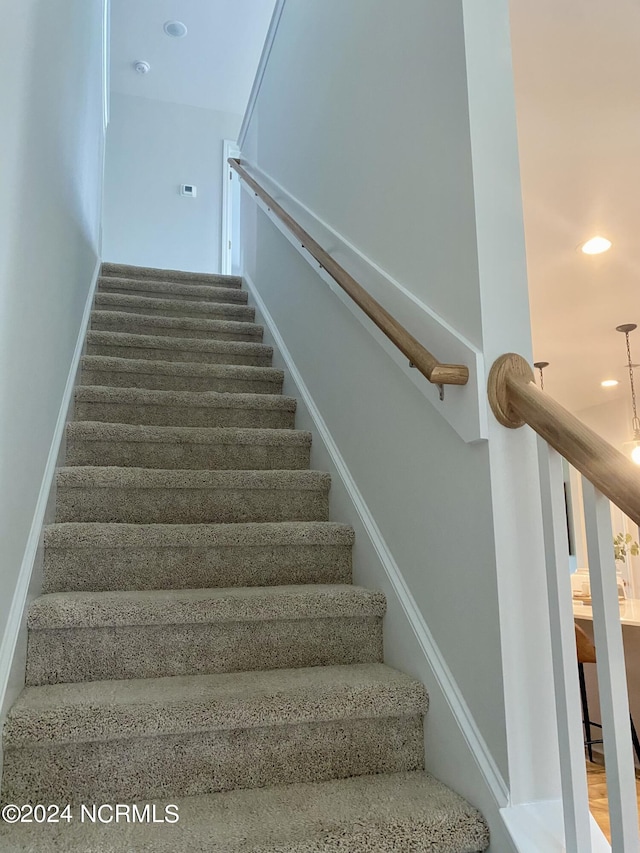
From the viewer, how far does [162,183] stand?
5559 mm

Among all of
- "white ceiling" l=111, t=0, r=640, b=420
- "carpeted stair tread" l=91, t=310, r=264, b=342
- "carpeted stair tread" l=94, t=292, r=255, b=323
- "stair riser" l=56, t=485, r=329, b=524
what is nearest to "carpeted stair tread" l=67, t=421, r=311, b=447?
"stair riser" l=56, t=485, r=329, b=524

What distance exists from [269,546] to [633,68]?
189 cm

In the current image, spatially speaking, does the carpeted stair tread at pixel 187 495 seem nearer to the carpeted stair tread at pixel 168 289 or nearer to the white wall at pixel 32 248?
the white wall at pixel 32 248

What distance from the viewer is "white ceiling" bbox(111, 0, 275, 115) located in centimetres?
465

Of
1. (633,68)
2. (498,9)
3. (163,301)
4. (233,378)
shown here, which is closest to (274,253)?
(163,301)

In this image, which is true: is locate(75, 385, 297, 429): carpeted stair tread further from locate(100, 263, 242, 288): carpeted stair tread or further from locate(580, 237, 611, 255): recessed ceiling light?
locate(580, 237, 611, 255): recessed ceiling light

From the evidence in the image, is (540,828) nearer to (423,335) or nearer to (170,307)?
(423,335)

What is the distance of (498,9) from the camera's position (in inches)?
53.1

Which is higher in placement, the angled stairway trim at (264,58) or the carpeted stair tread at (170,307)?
the angled stairway trim at (264,58)

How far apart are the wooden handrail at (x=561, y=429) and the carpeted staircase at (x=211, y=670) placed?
0.67m

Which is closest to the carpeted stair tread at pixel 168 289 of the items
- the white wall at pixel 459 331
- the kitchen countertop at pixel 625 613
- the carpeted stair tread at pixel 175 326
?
the carpeted stair tread at pixel 175 326

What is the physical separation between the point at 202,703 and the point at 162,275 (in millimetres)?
3053

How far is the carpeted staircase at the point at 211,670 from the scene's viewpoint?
1118 mm

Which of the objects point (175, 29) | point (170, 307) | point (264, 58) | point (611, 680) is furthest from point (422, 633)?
point (175, 29)
